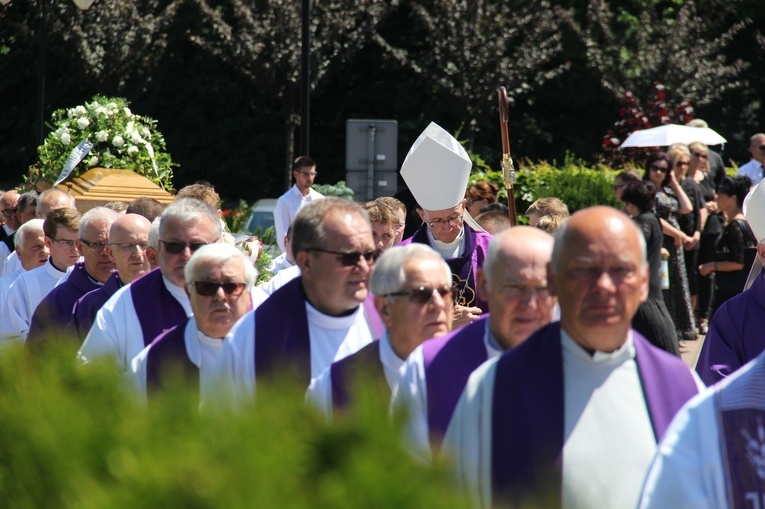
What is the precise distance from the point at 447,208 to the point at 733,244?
458 cm

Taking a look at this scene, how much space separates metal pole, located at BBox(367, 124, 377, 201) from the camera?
13.8 metres

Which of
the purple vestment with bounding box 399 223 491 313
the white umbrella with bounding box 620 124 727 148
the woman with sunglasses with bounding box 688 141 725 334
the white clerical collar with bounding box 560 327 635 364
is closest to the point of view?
the white clerical collar with bounding box 560 327 635 364

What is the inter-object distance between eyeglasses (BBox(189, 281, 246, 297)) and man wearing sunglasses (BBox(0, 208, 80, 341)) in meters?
2.72

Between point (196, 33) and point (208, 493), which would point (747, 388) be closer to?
point (208, 493)

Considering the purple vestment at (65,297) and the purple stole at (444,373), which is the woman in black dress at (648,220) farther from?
the purple stole at (444,373)

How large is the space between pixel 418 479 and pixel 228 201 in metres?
27.1

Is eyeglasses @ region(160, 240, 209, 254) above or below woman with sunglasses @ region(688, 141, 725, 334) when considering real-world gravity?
above

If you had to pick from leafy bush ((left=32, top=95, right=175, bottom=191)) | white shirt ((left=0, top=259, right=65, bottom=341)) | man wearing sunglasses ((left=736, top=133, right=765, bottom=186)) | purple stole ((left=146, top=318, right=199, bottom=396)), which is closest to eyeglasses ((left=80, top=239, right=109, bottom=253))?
white shirt ((left=0, top=259, right=65, bottom=341))

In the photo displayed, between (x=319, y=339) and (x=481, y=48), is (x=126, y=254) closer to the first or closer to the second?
(x=319, y=339)

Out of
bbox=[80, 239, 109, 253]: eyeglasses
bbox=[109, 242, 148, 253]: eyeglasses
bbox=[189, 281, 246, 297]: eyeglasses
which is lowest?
bbox=[80, 239, 109, 253]: eyeglasses

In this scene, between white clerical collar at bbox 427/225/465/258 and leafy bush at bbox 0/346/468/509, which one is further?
white clerical collar at bbox 427/225/465/258

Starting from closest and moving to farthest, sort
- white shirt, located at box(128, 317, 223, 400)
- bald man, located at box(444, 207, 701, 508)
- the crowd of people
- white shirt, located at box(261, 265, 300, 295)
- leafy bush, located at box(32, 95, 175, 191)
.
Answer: the crowd of people < bald man, located at box(444, 207, 701, 508) < white shirt, located at box(128, 317, 223, 400) < white shirt, located at box(261, 265, 300, 295) < leafy bush, located at box(32, 95, 175, 191)

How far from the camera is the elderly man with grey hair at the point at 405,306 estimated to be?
388 centimetres

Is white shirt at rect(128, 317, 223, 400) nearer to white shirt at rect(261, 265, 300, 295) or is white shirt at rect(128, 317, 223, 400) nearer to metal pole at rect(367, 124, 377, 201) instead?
white shirt at rect(261, 265, 300, 295)
